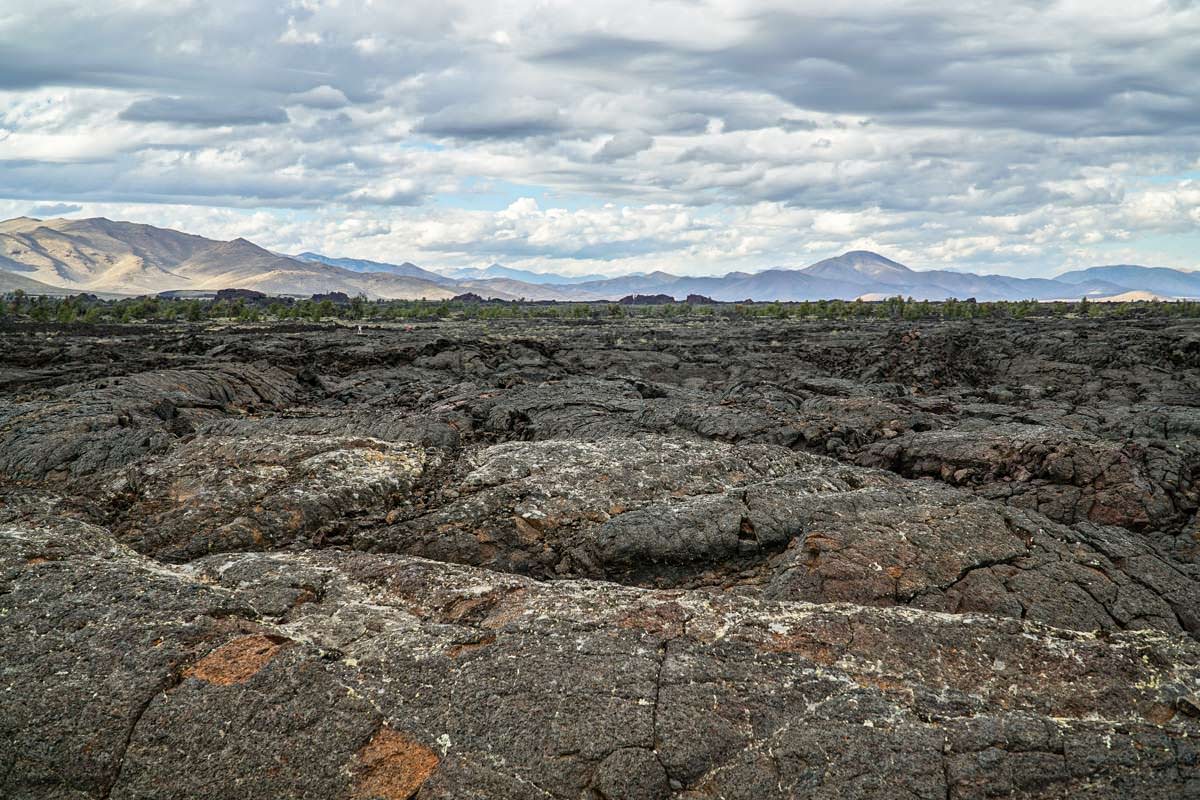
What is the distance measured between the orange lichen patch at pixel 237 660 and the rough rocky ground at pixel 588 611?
0.03 meters

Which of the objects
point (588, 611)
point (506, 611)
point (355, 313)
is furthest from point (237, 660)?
point (355, 313)

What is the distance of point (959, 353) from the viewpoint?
47.1 metres

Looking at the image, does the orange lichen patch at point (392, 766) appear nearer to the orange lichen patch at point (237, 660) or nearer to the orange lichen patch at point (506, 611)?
the orange lichen patch at point (237, 660)

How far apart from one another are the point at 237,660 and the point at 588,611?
13.2 ft

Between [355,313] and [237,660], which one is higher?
[355,313]

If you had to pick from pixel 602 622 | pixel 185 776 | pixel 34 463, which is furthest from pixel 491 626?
pixel 34 463

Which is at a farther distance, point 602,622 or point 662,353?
point 662,353

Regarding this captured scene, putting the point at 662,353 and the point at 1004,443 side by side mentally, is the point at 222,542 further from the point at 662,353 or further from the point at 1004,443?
the point at 662,353

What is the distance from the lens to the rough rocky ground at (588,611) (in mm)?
8117

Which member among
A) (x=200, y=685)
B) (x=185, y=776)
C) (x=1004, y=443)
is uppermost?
(x=1004, y=443)

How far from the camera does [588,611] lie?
407 inches

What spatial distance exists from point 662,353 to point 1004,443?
35813 millimetres

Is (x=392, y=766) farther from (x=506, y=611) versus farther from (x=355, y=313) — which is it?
(x=355, y=313)

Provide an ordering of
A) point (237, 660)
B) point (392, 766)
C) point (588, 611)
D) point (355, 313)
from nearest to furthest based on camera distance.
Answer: point (392, 766) < point (237, 660) < point (588, 611) < point (355, 313)
